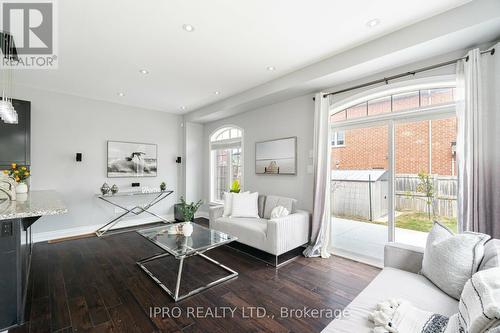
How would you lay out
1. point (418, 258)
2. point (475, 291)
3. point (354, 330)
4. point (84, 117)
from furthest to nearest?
point (84, 117) < point (418, 258) < point (354, 330) < point (475, 291)

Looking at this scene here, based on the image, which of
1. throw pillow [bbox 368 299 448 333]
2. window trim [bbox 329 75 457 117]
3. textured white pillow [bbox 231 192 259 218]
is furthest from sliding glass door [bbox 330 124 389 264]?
throw pillow [bbox 368 299 448 333]

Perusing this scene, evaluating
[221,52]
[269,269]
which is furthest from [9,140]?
[269,269]

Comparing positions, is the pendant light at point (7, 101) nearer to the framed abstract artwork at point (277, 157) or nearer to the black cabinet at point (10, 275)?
the black cabinet at point (10, 275)

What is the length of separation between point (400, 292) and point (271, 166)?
2.90m

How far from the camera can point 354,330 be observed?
45.6 inches

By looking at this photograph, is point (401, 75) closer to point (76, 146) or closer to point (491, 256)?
point (491, 256)

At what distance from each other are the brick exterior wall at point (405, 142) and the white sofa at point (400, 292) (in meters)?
1.34

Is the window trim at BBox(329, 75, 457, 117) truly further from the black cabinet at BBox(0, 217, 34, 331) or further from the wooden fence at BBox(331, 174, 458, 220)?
the black cabinet at BBox(0, 217, 34, 331)

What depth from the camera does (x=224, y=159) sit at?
5594 mm

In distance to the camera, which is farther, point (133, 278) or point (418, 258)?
point (133, 278)

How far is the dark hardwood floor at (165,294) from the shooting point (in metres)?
1.85

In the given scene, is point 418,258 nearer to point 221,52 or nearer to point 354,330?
point 354,330

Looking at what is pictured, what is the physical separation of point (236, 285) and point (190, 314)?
622 millimetres

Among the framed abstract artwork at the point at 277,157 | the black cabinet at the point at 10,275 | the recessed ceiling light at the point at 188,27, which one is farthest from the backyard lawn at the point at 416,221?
the black cabinet at the point at 10,275
